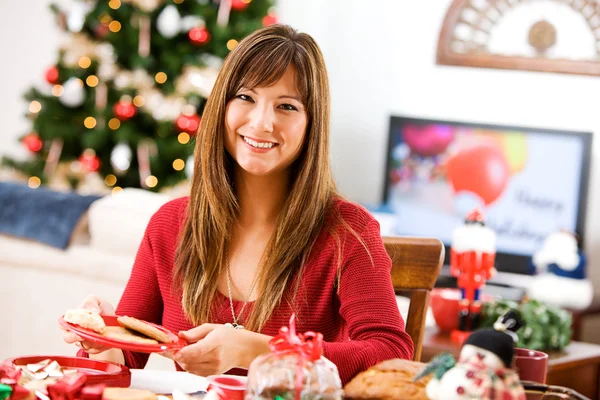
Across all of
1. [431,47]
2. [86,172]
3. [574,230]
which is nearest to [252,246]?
[86,172]

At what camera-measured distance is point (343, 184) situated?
6320mm

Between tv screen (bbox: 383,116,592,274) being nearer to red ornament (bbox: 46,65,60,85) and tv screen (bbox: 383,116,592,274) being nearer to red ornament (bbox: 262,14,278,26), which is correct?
red ornament (bbox: 262,14,278,26)

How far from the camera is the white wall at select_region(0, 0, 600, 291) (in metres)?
5.47

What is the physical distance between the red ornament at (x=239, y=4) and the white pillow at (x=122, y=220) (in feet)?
8.19

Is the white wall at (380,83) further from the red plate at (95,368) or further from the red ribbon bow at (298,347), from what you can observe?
the red ribbon bow at (298,347)

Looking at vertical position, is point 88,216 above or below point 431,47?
below

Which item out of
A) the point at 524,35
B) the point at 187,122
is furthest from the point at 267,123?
the point at 524,35

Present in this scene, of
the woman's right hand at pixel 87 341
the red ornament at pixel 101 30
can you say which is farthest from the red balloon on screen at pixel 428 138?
the woman's right hand at pixel 87 341

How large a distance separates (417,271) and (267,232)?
0.28 m

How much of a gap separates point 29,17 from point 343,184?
230 cm

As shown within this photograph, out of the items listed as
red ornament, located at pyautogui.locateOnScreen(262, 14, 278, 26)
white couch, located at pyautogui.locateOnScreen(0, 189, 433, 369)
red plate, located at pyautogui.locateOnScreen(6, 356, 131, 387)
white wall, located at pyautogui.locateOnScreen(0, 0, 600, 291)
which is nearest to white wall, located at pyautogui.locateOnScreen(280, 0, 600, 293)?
white wall, located at pyautogui.locateOnScreen(0, 0, 600, 291)

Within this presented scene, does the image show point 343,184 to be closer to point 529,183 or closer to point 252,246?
point 529,183

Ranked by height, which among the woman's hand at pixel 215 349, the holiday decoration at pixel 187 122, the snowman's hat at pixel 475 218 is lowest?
the woman's hand at pixel 215 349

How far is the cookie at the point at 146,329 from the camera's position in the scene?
119 cm
